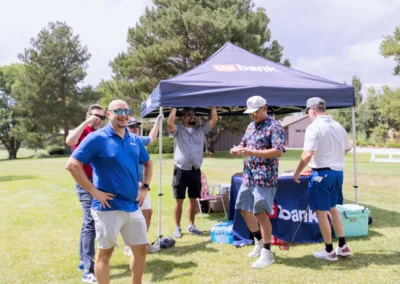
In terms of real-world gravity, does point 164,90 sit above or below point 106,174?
above

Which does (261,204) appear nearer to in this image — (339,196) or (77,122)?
(339,196)

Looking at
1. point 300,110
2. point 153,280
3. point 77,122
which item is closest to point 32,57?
point 77,122

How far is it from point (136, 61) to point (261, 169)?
20.2 m

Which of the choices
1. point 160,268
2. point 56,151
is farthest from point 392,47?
point 56,151

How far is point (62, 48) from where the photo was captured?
36.0 meters

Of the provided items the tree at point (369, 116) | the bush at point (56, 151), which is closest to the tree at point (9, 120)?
the bush at point (56, 151)

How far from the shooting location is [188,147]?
5.15m

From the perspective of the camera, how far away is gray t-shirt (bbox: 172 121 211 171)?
515cm

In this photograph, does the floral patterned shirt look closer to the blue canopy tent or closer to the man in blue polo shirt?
the blue canopy tent

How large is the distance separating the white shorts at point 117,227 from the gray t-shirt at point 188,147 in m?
2.29

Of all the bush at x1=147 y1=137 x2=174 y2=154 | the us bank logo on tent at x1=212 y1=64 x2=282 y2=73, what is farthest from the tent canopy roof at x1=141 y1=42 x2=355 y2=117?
the bush at x1=147 y1=137 x2=174 y2=154

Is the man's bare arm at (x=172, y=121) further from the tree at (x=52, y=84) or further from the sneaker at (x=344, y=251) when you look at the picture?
the tree at (x=52, y=84)

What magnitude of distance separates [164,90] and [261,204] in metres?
2.04

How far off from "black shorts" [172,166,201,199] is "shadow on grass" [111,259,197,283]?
1149 mm
